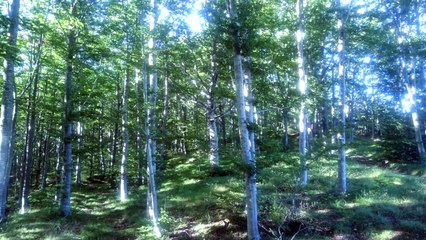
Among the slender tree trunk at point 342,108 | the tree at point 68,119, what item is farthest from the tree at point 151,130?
the slender tree trunk at point 342,108

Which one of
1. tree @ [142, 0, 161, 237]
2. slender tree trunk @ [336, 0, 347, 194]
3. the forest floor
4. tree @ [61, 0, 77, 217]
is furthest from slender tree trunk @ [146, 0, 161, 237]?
slender tree trunk @ [336, 0, 347, 194]

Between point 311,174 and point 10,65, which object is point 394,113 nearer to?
point 311,174

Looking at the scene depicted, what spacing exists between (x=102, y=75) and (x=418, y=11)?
2170 cm

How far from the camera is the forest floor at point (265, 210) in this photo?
35.1 feet

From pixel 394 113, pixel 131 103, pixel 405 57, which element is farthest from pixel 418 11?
pixel 131 103

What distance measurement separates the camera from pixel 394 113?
79.9 ft

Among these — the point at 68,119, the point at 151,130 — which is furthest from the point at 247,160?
the point at 68,119

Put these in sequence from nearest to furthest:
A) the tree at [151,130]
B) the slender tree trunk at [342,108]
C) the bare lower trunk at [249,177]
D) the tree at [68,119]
Answer: the bare lower trunk at [249,177] < the tree at [151,130] < the slender tree trunk at [342,108] < the tree at [68,119]

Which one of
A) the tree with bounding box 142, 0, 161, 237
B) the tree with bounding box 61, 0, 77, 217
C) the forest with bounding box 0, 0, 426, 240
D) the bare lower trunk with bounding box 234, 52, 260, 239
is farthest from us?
the tree with bounding box 61, 0, 77, 217

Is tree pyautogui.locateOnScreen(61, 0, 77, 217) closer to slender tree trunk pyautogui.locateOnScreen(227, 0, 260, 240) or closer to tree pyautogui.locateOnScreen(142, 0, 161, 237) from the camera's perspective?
tree pyautogui.locateOnScreen(142, 0, 161, 237)

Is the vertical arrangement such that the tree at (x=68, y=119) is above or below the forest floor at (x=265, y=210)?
above

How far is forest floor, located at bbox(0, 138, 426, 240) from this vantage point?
10.7m

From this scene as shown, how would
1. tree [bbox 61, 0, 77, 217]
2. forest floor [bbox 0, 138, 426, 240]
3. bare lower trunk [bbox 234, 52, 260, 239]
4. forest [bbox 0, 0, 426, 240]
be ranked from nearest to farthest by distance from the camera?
bare lower trunk [bbox 234, 52, 260, 239] → forest [bbox 0, 0, 426, 240] → forest floor [bbox 0, 138, 426, 240] → tree [bbox 61, 0, 77, 217]

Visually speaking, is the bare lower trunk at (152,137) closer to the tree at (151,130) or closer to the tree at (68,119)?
the tree at (151,130)
